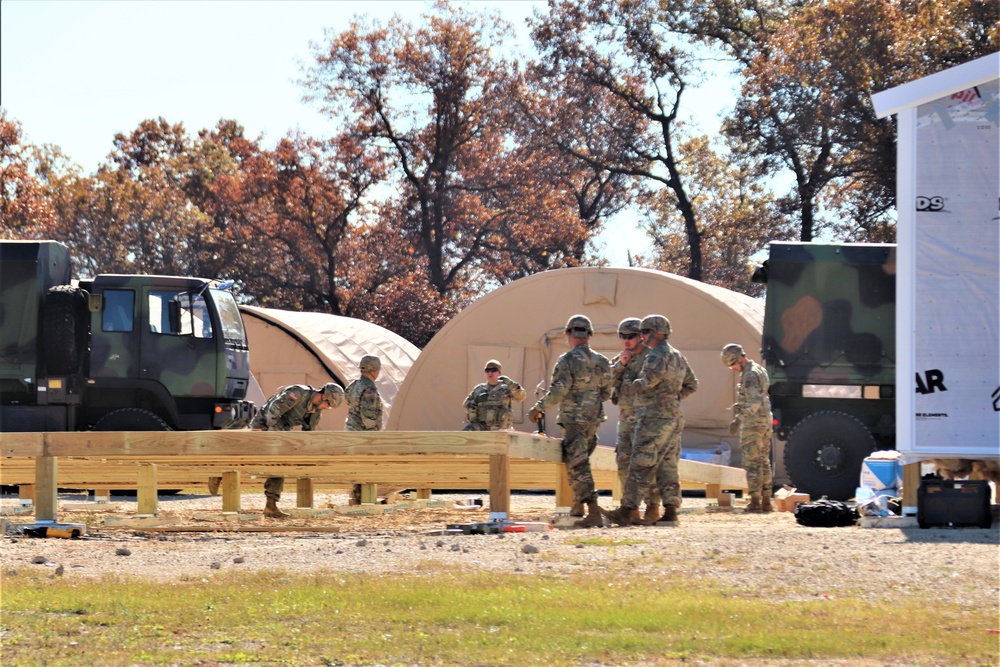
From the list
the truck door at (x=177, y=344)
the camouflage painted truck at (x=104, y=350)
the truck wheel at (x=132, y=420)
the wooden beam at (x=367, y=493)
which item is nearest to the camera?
the wooden beam at (x=367, y=493)

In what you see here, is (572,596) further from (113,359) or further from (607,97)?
(607,97)

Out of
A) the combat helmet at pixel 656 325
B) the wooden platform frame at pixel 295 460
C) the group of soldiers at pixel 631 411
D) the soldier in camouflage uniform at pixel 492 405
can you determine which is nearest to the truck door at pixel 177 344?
the wooden platform frame at pixel 295 460

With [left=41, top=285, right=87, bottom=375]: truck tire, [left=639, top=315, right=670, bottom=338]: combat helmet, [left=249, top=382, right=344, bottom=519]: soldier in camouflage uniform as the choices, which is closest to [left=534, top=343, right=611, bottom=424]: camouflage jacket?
[left=639, top=315, right=670, bottom=338]: combat helmet

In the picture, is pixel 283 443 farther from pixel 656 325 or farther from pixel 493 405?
pixel 493 405

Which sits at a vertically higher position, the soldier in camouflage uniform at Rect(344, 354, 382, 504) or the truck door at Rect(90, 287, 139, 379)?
the truck door at Rect(90, 287, 139, 379)

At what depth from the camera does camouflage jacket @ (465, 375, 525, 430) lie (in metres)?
14.8

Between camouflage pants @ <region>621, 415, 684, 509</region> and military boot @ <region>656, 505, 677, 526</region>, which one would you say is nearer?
camouflage pants @ <region>621, 415, 684, 509</region>

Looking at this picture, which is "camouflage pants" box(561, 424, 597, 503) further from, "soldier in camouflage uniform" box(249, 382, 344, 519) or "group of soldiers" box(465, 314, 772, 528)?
"soldier in camouflage uniform" box(249, 382, 344, 519)

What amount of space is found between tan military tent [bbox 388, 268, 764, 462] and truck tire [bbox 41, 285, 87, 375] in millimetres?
4737

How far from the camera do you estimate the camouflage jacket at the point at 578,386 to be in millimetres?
11680

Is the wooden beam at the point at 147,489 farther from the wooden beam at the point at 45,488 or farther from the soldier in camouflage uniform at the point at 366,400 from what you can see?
the soldier in camouflage uniform at the point at 366,400

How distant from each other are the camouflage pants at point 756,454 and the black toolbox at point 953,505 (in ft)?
12.0

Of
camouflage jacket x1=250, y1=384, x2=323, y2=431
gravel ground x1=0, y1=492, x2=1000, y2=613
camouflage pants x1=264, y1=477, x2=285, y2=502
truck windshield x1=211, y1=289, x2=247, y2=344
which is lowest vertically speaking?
gravel ground x1=0, y1=492, x2=1000, y2=613

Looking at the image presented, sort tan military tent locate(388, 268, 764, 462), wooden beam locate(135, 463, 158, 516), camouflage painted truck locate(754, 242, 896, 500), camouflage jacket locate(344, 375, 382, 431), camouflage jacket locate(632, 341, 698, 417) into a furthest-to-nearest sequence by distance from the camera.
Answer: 1. tan military tent locate(388, 268, 764, 462)
2. camouflage painted truck locate(754, 242, 896, 500)
3. camouflage jacket locate(344, 375, 382, 431)
4. wooden beam locate(135, 463, 158, 516)
5. camouflage jacket locate(632, 341, 698, 417)
